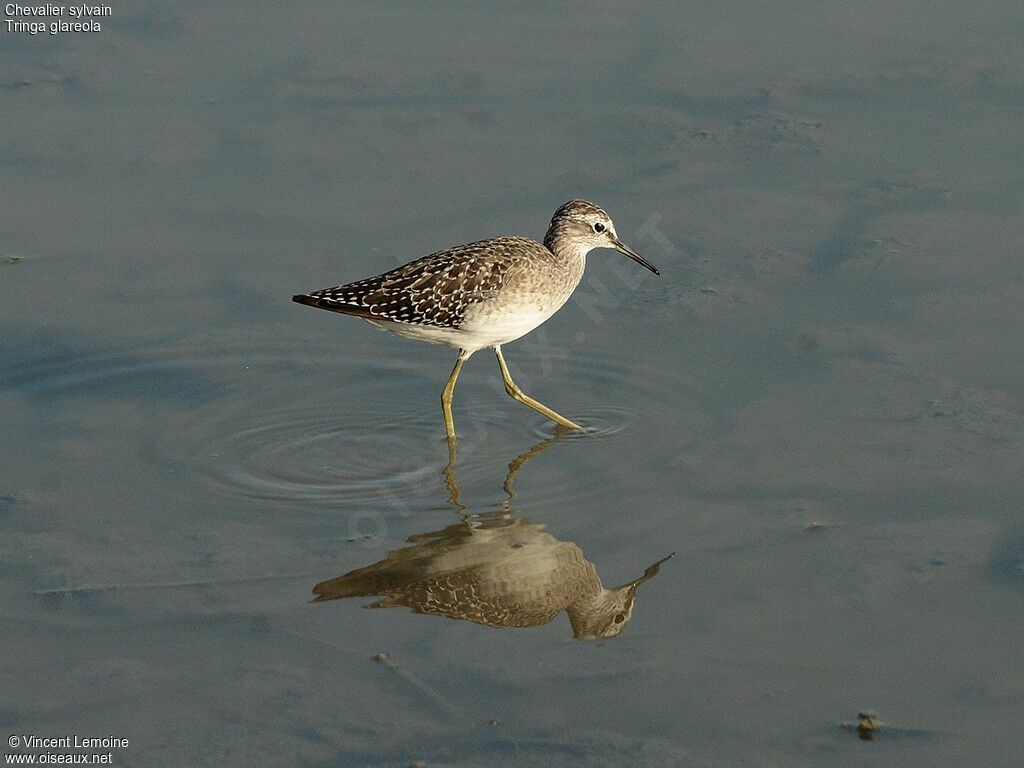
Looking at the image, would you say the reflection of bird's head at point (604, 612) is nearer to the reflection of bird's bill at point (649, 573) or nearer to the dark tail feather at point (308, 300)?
the reflection of bird's bill at point (649, 573)

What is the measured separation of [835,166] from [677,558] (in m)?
5.30

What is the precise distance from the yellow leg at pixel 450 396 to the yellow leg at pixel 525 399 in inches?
10.8

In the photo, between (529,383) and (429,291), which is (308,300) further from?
(529,383)

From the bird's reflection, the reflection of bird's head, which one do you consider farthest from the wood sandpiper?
the reflection of bird's head

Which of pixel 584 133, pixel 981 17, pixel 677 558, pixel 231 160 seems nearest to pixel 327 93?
pixel 231 160

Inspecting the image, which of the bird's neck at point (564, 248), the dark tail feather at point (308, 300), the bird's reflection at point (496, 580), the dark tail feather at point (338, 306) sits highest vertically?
the bird's neck at point (564, 248)

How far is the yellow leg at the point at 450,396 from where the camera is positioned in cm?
979

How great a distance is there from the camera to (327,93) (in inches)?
541

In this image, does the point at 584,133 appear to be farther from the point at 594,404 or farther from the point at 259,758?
the point at 259,758

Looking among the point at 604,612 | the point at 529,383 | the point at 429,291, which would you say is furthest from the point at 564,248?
the point at 604,612

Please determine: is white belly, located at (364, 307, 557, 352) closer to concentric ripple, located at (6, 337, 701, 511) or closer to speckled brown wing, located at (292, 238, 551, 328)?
speckled brown wing, located at (292, 238, 551, 328)

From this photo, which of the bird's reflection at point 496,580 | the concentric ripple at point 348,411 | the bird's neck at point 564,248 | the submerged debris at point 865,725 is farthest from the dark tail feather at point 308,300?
the submerged debris at point 865,725

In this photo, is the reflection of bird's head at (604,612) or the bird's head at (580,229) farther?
the bird's head at (580,229)

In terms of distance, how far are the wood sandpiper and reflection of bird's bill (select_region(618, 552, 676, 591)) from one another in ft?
6.23
